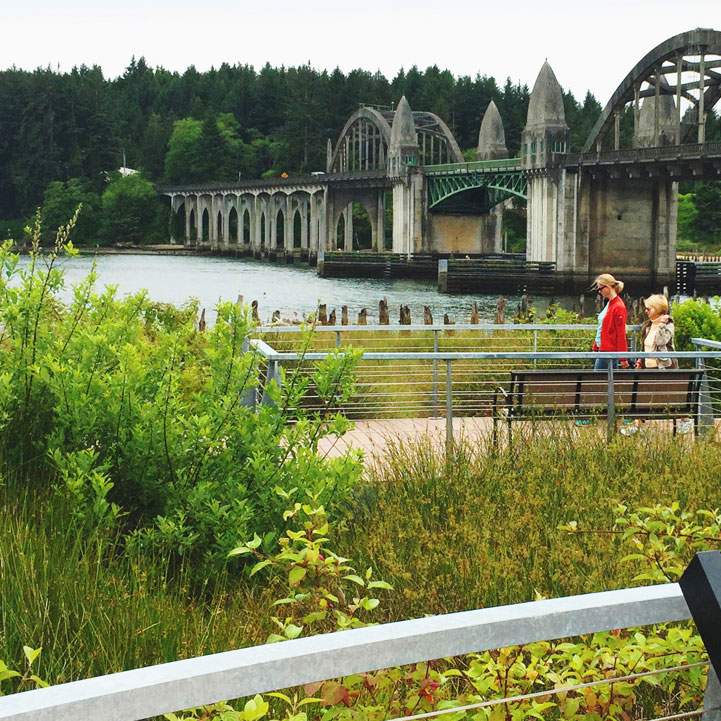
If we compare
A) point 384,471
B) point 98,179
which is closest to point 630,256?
point 384,471

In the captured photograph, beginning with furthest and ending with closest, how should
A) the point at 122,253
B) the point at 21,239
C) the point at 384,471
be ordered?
1. the point at 21,239
2. the point at 122,253
3. the point at 384,471

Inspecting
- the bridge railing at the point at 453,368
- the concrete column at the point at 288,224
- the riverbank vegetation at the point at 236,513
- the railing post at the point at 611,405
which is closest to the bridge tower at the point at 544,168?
the bridge railing at the point at 453,368

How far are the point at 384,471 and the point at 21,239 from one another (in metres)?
125

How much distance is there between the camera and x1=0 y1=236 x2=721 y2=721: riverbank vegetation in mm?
3779

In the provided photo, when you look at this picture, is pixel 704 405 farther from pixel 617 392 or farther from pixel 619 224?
pixel 619 224

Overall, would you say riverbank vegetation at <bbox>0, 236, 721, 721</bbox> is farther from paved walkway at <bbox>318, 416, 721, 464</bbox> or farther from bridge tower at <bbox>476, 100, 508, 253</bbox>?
bridge tower at <bbox>476, 100, 508, 253</bbox>

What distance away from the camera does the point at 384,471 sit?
22.5 ft

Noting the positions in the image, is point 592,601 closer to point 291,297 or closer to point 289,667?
point 289,667

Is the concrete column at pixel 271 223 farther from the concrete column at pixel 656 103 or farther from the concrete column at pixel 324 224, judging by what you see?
the concrete column at pixel 656 103

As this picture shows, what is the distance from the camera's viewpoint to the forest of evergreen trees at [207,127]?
13788 cm

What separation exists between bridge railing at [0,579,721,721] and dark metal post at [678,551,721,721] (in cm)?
10

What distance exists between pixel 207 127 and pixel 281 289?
83235mm

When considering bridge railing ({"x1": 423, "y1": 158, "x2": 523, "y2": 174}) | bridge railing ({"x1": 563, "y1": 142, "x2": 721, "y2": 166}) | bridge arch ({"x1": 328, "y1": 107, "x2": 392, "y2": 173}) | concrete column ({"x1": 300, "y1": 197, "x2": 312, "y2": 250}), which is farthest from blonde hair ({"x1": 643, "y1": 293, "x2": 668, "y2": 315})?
concrete column ({"x1": 300, "y1": 197, "x2": 312, "y2": 250})

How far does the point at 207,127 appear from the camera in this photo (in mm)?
142250
